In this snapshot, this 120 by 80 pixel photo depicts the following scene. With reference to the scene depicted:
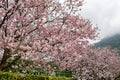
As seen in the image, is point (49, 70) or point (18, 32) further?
point (49, 70)

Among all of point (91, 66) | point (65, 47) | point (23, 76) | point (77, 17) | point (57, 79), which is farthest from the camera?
point (91, 66)

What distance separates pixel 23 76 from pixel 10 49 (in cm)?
787

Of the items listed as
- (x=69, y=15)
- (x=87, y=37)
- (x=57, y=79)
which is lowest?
(x=57, y=79)

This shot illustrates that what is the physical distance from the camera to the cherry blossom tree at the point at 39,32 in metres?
15.1

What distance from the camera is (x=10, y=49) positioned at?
14.7 meters

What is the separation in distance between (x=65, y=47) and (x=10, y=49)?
3.09 m

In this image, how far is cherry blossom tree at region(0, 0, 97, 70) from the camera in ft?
49.5

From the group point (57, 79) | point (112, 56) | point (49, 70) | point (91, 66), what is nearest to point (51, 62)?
point (49, 70)

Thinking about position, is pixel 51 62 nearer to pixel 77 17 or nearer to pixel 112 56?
pixel 77 17

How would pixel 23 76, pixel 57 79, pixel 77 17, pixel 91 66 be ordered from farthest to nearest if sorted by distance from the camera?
1. pixel 91 66
2. pixel 57 79
3. pixel 23 76
4. pixel 77 17

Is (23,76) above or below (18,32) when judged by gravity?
below

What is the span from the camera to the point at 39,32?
52.9 ft

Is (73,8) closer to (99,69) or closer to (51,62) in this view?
(51,62)

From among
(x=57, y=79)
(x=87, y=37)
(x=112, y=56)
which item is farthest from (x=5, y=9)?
(x=112, y=56)
